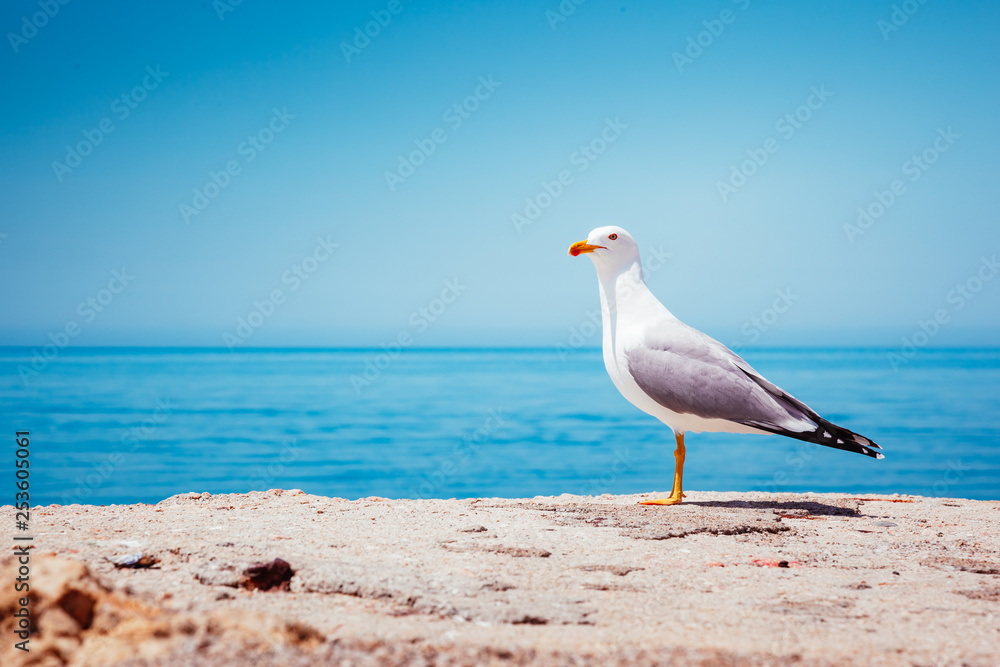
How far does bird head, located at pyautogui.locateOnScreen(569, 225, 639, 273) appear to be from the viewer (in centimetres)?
689

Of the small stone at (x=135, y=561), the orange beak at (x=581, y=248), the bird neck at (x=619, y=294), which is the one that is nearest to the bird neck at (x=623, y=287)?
the bird neck at (x=619, y=294)

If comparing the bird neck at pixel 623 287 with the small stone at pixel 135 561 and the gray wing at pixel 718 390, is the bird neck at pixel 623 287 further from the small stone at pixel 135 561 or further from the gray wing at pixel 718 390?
the small stone at pixel 135 561

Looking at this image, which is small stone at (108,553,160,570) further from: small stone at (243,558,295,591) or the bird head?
the bird head

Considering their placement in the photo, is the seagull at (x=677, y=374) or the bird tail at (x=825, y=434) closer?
the bird tail at (x=825, y=434)

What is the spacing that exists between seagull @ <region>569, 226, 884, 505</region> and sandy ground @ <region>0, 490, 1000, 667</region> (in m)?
0.78

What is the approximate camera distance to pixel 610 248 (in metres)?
6.89

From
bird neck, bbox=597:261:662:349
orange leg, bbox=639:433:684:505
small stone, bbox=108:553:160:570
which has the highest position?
bird neck, bbox=597:261:662:349

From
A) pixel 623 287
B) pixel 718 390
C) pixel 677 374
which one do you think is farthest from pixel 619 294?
pixel 718 390

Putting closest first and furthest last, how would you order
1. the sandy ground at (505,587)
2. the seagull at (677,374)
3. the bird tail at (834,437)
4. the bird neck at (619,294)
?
the sandy ground at (505,587) → the bird tail at (834,437) → the seagull at (677,374) → the bird neck at (619,294)

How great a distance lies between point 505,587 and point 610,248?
13.6ft

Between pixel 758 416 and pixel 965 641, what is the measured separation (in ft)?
10.9

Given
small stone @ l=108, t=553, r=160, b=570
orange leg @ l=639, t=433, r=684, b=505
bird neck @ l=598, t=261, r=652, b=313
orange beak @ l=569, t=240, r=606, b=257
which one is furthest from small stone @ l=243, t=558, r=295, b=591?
orange beak @ l=569, t=240, r=606, b=257

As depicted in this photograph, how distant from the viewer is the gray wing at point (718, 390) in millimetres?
6027

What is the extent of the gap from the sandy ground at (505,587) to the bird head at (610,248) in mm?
2298
